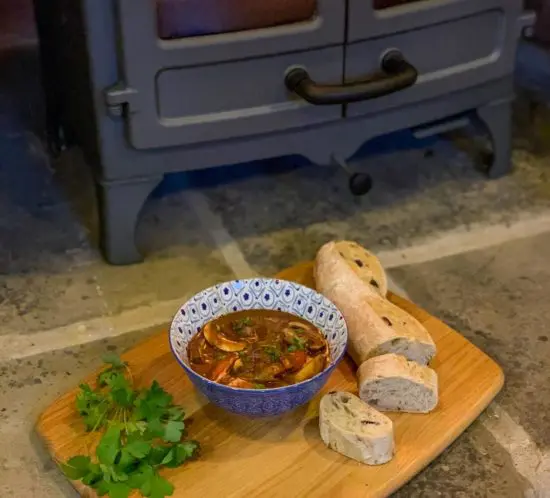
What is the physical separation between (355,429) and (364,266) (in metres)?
0.25

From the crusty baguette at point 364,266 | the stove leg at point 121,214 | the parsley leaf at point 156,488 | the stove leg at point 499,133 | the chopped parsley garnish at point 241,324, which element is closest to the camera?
the parsley leaf at point 156,488

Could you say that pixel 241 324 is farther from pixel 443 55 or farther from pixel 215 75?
pixel 443 55

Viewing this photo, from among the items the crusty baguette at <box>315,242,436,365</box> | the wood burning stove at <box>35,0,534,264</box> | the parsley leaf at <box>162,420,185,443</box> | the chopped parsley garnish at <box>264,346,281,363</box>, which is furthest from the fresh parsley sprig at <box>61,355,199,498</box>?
the wood burning stove at <box>35,0,534,264</box>

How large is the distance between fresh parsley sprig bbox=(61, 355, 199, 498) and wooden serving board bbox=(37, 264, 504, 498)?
0.02 m

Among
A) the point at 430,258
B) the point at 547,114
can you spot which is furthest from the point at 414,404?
the point at 547,114

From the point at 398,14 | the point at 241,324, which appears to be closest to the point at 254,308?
the point at 241,324

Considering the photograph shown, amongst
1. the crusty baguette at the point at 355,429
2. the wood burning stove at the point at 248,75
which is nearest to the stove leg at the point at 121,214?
the wood burning stove at the point at 248,75

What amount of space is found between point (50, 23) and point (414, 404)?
2.52ft

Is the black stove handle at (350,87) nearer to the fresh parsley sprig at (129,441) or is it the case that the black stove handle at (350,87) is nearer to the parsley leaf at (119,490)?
the fresh parsley sprig at (129,441)

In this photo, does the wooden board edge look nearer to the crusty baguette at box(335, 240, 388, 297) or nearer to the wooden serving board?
the wooden serving board

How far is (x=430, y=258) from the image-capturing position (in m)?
1.28

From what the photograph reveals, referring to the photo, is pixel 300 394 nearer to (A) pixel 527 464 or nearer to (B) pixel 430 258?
(A) pixel 527 464

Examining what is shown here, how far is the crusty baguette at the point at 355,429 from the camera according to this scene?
872 mm

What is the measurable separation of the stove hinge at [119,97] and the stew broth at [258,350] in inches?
11.7
